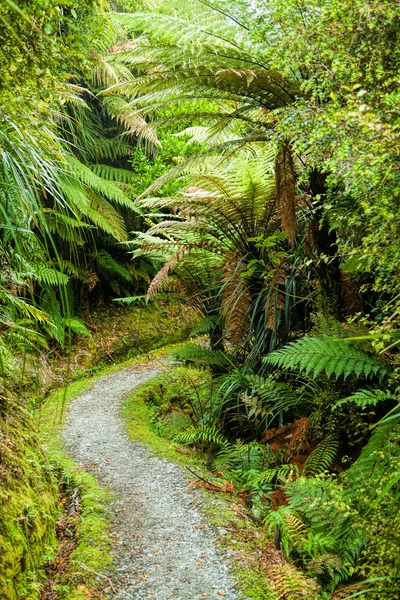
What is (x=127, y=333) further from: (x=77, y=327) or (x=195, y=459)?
(x=195, y=459)

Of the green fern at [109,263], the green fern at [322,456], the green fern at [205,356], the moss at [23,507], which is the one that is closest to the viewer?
the moss at [23,507]

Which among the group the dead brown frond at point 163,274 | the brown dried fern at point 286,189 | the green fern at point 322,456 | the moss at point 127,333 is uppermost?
the brown dried fern at point 286,189

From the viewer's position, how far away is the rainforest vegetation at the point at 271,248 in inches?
76.1

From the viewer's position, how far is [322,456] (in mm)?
2898

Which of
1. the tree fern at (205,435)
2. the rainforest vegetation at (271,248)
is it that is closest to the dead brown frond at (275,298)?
the rainforest vegetation at (271,248)

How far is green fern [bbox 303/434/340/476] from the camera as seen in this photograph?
2.84 m

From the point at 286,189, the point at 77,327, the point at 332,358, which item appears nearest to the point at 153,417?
the point at 77,327

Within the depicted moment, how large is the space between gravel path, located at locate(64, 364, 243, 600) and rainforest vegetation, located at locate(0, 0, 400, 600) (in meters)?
0.33

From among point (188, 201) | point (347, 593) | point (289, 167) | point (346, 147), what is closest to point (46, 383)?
point (188, 201)

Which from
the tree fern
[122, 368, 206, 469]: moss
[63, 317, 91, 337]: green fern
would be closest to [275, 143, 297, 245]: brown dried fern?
the tree fern

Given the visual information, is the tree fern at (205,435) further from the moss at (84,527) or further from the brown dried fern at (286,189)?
the brown dried fern at (286,189)

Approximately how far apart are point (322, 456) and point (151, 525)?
1.01 meters

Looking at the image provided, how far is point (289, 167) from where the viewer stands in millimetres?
3164

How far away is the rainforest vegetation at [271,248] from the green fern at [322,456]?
0.01 metres
